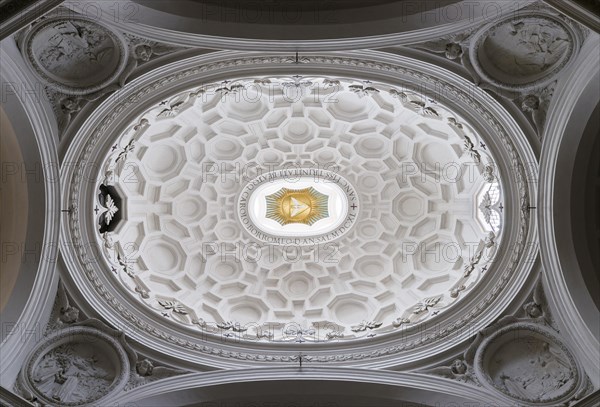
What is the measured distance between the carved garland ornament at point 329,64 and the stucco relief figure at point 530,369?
115 centimetres

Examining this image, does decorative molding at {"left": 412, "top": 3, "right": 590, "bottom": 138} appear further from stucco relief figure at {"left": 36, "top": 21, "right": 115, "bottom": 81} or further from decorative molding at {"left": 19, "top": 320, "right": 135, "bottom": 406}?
decorative molding at {"left": 19, "top": 320, "right": 135, "bottom": 406}

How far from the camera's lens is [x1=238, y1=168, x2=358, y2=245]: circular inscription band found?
20.4 m

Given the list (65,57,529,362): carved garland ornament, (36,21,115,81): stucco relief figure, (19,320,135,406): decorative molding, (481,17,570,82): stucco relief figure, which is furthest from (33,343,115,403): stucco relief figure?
(481,17,570,82): stucco relief figure

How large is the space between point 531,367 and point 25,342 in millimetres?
10750

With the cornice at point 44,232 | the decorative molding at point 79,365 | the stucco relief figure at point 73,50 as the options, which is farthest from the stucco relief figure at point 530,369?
the stucco relief figure at point 73,50

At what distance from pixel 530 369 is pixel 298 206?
940 centimetres

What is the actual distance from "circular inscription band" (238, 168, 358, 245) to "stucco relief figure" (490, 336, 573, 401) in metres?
7.26

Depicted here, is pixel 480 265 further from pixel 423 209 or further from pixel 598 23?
pixel 598 23

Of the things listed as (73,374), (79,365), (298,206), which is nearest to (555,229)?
(298,206)

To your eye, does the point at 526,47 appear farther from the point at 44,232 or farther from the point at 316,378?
the point at 44,232

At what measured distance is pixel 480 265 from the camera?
15562mm

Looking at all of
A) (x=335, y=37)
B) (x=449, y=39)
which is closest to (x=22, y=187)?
(x=335, y=37)

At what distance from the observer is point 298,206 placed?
843 inches

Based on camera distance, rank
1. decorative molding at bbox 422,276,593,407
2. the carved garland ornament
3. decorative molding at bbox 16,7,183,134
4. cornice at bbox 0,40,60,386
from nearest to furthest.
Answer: decorative molding at bbox 16,7,183,134 < cornice at bbox 0,40,60,386 < the carved garland ornament < decorative molding at bbox 422,276,593,407
